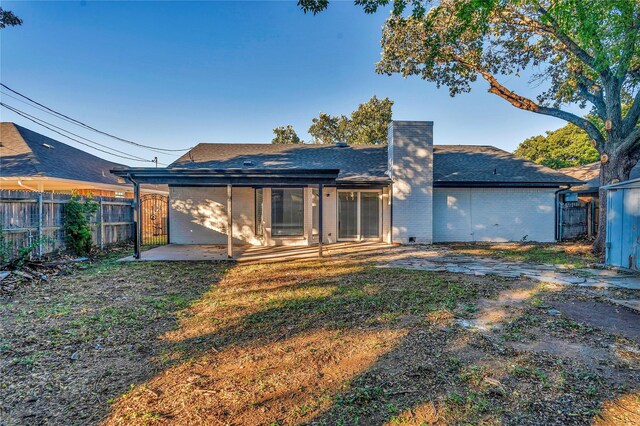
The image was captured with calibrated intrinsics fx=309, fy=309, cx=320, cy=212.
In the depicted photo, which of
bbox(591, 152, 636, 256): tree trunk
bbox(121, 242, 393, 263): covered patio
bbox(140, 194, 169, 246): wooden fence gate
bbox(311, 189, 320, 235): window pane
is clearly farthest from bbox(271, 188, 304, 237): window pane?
bbox(591, 152, 636, 256): tree trunk

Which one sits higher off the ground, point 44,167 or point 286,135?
point 286,135

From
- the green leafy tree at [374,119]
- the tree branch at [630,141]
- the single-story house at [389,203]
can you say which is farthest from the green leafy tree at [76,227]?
the green leafy tree at [374,119]

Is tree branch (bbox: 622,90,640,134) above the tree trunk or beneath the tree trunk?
above

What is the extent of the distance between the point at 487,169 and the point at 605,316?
10.1 meters

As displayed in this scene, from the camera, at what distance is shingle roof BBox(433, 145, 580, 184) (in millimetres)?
12562

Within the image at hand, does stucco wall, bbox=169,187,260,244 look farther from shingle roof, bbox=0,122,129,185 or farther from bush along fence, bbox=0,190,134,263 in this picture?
shingle roof, bbox=0,122,129,185

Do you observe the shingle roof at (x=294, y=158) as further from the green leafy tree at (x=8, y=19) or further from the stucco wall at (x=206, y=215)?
the green leafy tree at (x=8, y=19)

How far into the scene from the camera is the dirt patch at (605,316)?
387 cm

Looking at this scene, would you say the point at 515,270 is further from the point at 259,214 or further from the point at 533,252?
the point at 259,214

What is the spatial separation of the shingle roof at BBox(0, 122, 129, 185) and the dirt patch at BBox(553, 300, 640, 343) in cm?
1647

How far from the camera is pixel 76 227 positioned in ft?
29.6

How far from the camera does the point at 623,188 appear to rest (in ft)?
24.0

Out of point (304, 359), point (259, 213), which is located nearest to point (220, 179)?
point (259, 213)

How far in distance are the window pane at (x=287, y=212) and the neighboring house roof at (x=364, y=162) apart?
1605 millimetres
